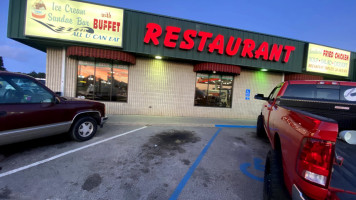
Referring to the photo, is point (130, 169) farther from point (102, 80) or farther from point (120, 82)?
point (102, 80)

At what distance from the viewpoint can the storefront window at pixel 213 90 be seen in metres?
10.2

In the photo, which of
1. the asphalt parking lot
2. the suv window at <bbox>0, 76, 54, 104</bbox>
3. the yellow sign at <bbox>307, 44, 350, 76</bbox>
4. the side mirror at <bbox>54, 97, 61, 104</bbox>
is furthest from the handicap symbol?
the yellow sign at <bbox>307, 44, 350, 76</bbox>

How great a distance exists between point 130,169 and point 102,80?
7.12 meters

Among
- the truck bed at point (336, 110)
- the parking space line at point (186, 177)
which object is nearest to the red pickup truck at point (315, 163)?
the truck bed at point (336, 110)

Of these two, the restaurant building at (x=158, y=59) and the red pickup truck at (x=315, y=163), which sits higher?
the restaurant building at (x=158, y=59)

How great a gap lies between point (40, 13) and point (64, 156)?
740 centimetres

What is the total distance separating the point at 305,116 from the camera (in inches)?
64.4

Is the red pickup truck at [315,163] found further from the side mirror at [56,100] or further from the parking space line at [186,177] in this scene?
the side mirror at [56,100]

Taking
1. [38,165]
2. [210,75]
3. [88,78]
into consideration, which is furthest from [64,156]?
[210,75]

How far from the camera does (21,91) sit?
3.62 m

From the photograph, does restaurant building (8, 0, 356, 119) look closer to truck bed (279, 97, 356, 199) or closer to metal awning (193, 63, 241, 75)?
metal awning (193, 63, 241, 75)

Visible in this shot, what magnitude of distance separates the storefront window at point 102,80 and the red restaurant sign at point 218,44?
2.67 metres

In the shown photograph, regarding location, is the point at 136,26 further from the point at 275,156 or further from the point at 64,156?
the point at 275,156

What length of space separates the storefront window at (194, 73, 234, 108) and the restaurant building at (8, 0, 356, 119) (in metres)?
0.07
